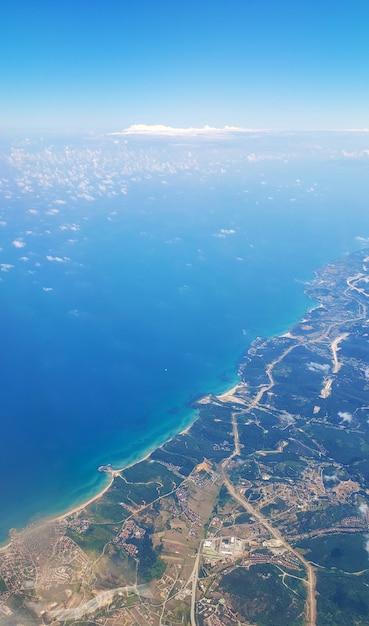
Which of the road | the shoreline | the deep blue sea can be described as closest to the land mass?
the road

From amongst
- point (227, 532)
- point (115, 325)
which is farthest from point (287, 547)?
point (115, 325)

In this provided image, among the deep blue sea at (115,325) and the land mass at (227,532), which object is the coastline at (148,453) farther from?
the deep blue sea at (115,325)

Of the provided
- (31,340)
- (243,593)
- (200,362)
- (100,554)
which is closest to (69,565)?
(100,554)

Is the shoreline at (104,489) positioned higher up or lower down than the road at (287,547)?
higher up

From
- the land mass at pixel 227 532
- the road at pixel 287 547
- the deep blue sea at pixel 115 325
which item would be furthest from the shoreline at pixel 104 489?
the road at pixel 287 547

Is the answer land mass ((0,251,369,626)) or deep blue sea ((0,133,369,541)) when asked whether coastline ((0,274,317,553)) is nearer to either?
land mass ((0,251,369,626))
